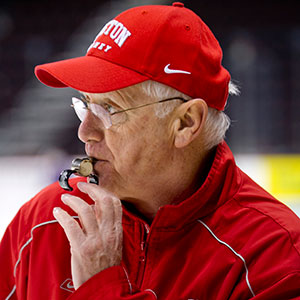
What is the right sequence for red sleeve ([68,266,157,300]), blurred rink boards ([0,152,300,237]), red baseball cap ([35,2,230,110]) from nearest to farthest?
red sleeve ([68,266,157,300]) < red baseball cap ([35,2,230,110]) < blurred rink boards ([0,152,300,237])

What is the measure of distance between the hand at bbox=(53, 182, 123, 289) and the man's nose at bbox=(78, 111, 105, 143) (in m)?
0.11

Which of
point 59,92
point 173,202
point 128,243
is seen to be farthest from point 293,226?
point 59,92

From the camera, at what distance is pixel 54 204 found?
1.35m

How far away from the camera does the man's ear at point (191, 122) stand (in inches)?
48.0

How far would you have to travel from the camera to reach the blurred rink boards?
4.48 meters

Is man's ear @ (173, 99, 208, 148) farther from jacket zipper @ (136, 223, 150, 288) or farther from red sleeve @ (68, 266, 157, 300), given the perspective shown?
red sleeve @ (68, 266, 157, 300)

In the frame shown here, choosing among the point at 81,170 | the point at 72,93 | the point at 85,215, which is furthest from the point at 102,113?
the point at 72,93

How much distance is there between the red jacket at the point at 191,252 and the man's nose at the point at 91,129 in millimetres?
219

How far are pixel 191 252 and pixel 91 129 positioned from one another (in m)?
0.38

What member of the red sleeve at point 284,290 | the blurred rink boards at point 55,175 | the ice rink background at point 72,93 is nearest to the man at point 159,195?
the red sleeve at point 284,290

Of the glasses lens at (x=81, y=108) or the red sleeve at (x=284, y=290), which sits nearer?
the red sleeve at (x=284, y=290)

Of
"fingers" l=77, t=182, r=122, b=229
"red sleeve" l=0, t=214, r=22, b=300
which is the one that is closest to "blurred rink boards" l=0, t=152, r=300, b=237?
"red sleeve" l=0, t=214, r=22, b=300

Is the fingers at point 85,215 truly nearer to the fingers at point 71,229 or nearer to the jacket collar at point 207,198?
the fingers at point 71,229

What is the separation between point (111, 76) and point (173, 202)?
359mm
